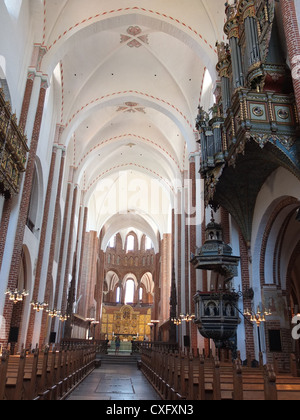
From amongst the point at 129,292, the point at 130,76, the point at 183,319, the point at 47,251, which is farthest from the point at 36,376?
the point at 129,292

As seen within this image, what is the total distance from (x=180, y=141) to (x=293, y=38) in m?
16.7

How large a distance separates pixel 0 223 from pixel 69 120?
10026 millimetres

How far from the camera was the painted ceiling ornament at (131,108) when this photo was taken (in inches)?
907

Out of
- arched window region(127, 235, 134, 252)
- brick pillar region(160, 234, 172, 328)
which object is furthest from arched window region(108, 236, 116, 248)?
brick pillar region(160, 234, 172, 328)

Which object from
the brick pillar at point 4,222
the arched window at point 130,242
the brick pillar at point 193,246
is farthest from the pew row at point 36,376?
the arched window at point 130,242

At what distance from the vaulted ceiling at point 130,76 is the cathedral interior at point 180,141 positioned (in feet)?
0.23

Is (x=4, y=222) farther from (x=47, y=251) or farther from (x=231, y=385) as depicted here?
(x=231, y=385)

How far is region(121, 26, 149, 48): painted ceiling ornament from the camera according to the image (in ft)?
56.6

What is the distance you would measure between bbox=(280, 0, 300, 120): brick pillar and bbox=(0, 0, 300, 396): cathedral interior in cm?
3

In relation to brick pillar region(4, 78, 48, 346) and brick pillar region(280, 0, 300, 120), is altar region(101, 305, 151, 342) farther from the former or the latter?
brick pillar region(280, 0, 300, 120)

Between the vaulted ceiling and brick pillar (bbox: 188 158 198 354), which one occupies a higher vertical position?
the vaulted ceiling

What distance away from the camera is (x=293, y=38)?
7.36m

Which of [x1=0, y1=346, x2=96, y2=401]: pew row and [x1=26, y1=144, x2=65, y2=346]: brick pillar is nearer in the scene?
[x1=0, y1=346, x2=96, y2=401]: pew row

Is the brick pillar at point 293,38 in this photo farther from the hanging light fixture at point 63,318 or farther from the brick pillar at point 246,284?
the hanging light fixture at point 63,318
